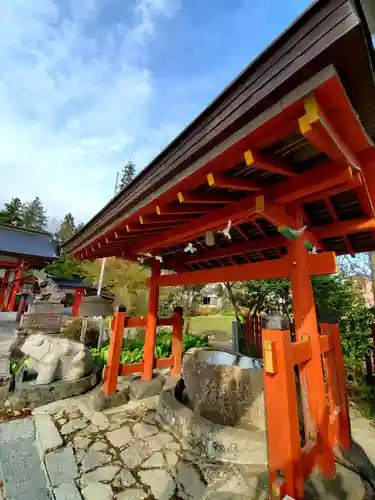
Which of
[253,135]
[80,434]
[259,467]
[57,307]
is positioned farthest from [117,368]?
[253,135]

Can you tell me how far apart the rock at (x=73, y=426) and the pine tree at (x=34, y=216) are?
35.5 meters

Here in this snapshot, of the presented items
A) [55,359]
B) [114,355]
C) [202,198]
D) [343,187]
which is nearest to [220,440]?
[114,355]

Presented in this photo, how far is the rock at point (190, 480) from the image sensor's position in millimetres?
2199

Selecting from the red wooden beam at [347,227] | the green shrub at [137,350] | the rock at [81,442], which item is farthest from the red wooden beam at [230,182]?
the green shrub at [137,350]

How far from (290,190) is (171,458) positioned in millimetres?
3182

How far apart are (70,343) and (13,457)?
256cm

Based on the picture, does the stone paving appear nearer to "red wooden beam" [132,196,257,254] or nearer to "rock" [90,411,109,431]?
"rock" [90,411,109,431]

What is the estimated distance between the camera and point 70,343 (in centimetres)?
514

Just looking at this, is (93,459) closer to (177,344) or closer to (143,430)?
(143,430)

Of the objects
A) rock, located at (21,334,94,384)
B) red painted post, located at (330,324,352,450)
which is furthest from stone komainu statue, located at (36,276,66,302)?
red painted post, located at (330,324,352,450)

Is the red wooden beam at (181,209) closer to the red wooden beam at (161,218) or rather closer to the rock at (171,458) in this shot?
the red wooden beam at (161,218)

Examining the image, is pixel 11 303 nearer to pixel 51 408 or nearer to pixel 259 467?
pixel 51 408

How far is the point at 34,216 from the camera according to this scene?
38594 millimetres

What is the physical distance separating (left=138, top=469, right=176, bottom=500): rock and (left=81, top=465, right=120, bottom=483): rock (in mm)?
292
